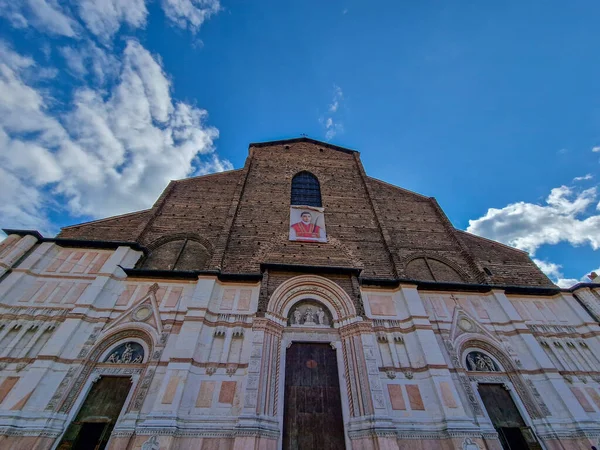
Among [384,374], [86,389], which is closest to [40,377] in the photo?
[86,389]

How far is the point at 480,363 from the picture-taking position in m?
8.35

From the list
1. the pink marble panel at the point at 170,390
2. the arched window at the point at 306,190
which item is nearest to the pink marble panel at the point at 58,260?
the pink marble panel at the point at 170,390

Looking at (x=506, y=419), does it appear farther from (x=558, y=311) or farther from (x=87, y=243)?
(x=87, y=243)

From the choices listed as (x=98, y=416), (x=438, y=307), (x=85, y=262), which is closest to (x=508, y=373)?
(x=438, y=307)

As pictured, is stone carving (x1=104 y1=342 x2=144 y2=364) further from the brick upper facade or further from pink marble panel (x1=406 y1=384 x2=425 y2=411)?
pink marble panel (x1=406 y1=384 x2=425 y2=411)

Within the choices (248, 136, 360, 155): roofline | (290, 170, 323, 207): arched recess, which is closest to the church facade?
(290, 170, 323, 207): arched recess

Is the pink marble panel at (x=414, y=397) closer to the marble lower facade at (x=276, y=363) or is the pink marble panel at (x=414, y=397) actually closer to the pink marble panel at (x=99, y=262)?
the marble lower facade at (x=276, y=363)

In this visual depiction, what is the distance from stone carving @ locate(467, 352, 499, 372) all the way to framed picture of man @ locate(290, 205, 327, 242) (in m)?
6.09

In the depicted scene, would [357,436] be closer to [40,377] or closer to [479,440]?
[479,440]

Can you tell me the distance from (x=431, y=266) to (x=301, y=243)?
5222 mm

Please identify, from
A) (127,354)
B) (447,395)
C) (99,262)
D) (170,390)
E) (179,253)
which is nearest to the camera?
(170,390)

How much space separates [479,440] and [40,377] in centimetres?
1055

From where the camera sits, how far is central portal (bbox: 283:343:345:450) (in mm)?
6578

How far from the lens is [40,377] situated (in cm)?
667
